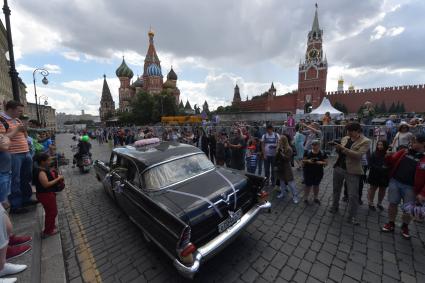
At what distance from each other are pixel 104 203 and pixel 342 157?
6.15 meters

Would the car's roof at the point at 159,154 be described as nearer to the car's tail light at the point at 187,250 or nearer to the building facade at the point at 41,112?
the car's tail light at the point at 187,250

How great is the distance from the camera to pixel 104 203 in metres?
5.55

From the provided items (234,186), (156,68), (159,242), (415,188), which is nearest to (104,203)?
(159,242)

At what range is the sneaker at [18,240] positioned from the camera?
10.1 ft

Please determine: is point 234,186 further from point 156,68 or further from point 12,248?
point 156,68

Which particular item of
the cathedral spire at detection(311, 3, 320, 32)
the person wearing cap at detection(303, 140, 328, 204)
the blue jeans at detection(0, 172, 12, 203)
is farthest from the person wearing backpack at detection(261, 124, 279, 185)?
the cathedral spire at detection(311, 3, 320, 32)

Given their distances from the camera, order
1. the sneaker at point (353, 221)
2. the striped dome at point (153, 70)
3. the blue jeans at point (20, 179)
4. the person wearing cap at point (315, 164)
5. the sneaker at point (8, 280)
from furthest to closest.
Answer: the striped dome at point (153, 70)
the person wearing cap at point (315, 164)
the blue jeans at point (20, 179)
the sneaker at point (353, 221)
the sneaker at point (8, 280)

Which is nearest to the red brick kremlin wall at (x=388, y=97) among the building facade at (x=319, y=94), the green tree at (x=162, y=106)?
the building facade at (x=319, y=94)

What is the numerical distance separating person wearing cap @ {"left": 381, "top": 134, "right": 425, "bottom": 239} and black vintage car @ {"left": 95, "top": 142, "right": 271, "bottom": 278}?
7.63ft

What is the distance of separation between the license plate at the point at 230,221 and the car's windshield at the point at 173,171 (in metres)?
1.07

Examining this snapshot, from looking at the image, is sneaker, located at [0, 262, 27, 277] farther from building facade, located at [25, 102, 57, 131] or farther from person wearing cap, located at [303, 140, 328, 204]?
building facade, located at [25, 102, 57, 131]

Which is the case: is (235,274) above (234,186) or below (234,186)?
below

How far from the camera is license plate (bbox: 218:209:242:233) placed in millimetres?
2926

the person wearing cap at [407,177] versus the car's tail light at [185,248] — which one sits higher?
the person wearing cap at [407,177]
